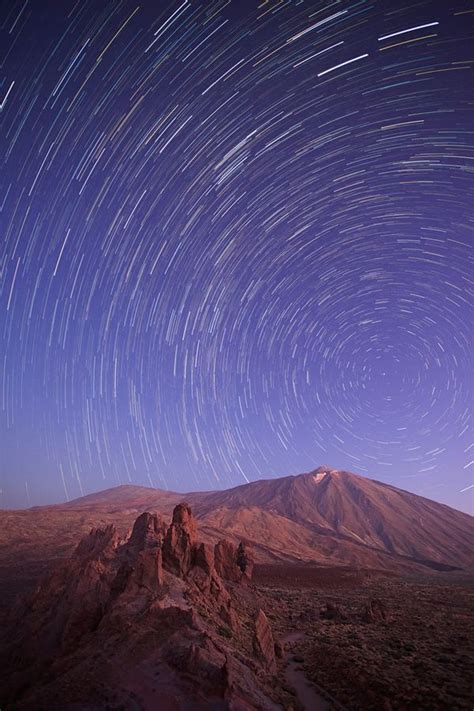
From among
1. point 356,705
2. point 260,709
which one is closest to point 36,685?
point 260,709

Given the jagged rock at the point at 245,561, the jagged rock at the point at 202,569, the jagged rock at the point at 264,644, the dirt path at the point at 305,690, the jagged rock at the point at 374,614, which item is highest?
the jagged rock at the point at 202,569

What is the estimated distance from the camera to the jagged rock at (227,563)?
38.5 meters

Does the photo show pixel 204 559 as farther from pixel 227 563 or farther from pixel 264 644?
pixel 227 563

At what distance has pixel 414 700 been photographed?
17.7 m

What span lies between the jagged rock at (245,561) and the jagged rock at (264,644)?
56.8 ft

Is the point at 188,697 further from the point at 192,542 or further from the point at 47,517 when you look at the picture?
the point at 47,517

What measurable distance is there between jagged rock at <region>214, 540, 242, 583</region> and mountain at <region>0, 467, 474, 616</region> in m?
20.9

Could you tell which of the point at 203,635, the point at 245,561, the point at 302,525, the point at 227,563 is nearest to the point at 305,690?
the point at 203,635

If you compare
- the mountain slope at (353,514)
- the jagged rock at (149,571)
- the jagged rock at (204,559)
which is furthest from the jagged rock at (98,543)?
the mountain slope at (353,514)

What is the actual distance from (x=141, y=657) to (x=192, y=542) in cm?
1803

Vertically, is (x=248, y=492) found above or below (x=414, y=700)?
above

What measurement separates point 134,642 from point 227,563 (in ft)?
84.6

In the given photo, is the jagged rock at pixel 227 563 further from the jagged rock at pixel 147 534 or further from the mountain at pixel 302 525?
the mountain at pixel 302 525

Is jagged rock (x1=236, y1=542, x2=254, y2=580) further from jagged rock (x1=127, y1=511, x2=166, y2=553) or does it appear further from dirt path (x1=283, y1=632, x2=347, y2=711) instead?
dirt path (x1=283, y1=632, x2=347, y2=711)
